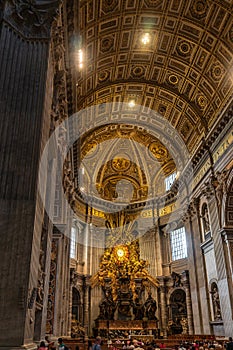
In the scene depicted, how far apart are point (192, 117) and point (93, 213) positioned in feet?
33.0

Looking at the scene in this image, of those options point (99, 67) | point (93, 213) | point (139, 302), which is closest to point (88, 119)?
point (99, 67)

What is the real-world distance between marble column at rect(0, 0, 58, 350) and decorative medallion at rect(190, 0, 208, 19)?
897cm

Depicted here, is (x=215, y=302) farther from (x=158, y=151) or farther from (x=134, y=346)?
(x=158, y=151)

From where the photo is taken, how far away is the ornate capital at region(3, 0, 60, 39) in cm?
660

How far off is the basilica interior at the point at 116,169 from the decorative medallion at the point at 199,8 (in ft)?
0.15

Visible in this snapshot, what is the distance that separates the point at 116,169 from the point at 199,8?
14.0m

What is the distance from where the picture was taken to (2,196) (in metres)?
5.30

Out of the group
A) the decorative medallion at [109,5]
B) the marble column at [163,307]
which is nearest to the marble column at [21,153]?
the decorative medallion at [109,5]

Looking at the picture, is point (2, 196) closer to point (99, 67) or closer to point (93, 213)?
point (99, 67)

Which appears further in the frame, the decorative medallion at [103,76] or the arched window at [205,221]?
the arched window at [205,221]

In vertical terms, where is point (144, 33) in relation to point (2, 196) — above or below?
above

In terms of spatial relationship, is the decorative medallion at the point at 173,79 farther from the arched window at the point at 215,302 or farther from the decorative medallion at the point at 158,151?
the arched window at the point at 215,302

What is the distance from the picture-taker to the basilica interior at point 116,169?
5801mm

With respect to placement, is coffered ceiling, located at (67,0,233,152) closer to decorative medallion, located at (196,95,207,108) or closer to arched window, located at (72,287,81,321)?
decorative medallion, located at (196,95,207,108)
